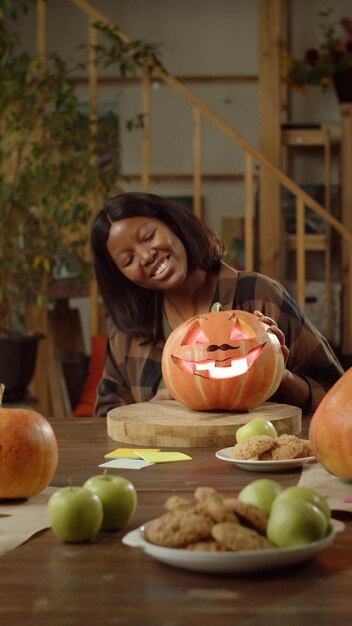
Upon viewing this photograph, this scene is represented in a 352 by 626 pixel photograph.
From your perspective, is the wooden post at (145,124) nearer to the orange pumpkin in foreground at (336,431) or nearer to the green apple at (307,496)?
the orange pumpkin in foreground at (336,431)

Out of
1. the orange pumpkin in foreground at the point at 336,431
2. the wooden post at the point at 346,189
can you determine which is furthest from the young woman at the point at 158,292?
the wooden post at the point at 346,189

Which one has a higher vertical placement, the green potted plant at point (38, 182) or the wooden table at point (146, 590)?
the green potted plant at point (38, 182)

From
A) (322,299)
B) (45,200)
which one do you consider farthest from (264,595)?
(322,299)

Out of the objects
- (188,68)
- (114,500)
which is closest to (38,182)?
(188,68)

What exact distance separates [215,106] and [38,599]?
20.0 feet

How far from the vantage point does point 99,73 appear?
6.61 m

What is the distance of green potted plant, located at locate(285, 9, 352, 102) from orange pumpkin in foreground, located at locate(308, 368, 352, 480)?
4713mm

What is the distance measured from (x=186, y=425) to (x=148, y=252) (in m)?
0.75

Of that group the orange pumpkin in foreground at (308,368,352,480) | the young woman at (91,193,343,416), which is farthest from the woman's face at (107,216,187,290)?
the orange pumpkin in foreground at (308,368,352,480)

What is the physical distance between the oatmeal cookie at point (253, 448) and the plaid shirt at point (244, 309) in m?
0.85

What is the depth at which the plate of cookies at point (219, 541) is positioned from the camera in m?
0.79

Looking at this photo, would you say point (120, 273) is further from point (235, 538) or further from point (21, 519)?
point (235, 538)

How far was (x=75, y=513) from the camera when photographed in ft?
3.00

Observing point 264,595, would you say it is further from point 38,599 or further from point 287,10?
point 287,10
